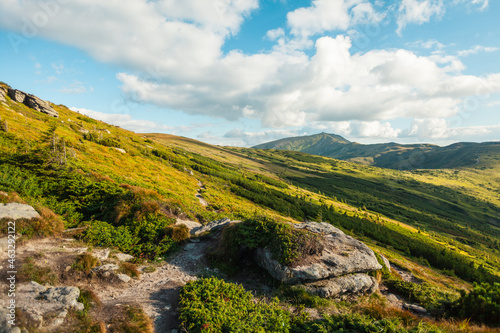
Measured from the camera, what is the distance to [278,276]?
1418cm

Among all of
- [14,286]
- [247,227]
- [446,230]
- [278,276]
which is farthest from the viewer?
[446,230]

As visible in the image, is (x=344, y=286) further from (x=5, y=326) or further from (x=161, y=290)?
(x=5, y=326)

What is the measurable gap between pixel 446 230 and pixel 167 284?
21997 centimetres

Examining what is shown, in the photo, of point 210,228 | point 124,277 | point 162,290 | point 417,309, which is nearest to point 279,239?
point 162,290

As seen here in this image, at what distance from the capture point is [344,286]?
14570 millimetres

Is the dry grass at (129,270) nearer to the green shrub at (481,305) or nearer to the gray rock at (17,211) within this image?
the gray rock at (17,211)

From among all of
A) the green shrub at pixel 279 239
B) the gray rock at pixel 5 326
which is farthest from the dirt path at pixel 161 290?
the green shrub at pixel 279 239

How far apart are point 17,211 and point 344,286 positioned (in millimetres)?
23247

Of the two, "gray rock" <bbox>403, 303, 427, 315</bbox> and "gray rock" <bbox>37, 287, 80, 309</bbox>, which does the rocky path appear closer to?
"gray rock" <bbox>37, 287, 80, 309</bbox>

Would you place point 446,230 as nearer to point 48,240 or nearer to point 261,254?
point 261,254

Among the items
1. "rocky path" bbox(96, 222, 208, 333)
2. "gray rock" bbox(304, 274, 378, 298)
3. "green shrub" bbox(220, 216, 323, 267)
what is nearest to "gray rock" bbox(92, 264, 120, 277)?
"rocky path" bbox(96, 222, 208, 333)

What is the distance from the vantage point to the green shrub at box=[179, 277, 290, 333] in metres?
9.08

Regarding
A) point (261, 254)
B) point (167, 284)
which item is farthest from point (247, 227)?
point (167, 284)

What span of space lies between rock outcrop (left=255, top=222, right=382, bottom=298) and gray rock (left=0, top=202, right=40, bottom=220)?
1650cm
